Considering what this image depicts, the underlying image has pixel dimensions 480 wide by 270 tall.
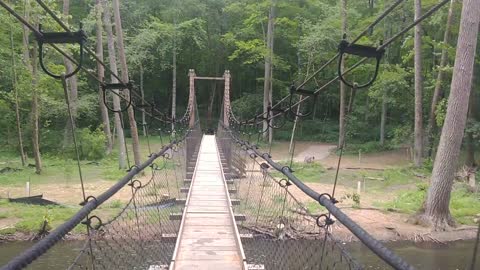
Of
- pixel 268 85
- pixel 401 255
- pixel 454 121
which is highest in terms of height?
pixel 268 85

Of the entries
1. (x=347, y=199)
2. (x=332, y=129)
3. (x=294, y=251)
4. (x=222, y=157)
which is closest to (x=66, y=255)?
(x=294, y=251)

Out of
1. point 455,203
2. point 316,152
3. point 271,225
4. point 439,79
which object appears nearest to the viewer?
point 271,225

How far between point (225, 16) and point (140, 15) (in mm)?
3279

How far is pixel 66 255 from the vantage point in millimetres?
5266

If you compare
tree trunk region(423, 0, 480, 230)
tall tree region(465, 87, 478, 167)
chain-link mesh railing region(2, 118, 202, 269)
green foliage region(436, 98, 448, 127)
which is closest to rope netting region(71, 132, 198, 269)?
chain-link mesh railing region(2, 118, 202, 269)

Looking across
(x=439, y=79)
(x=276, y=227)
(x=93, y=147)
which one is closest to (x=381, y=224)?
(x=276, y=227)

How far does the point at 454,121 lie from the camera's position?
5.96m

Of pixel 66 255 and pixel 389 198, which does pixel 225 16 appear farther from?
pixel 66 255

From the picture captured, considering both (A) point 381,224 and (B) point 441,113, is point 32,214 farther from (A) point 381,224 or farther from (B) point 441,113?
(B) point 441,113

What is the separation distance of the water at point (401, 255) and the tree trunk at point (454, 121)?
505 mm

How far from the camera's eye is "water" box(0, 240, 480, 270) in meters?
5.08

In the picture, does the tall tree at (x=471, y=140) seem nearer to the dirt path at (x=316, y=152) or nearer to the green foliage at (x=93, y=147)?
the dirt path at (x=316, y=152)

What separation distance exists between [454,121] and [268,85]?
33.9ft

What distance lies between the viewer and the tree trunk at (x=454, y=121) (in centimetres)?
589
